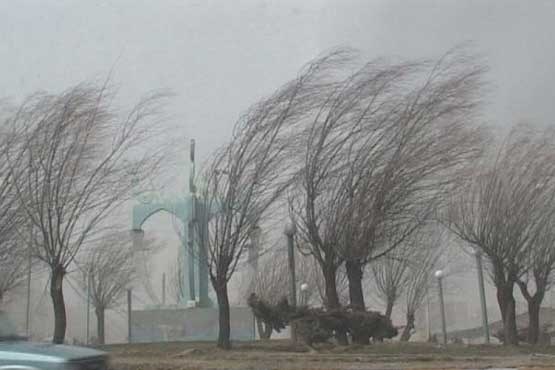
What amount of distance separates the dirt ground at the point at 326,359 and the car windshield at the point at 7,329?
573 centimetres

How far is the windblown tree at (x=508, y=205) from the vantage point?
1324 inches

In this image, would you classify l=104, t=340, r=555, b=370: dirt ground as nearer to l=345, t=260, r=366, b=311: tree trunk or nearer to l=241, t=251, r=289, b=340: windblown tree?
l=345, t=260, r=366, b=311: tree trunk

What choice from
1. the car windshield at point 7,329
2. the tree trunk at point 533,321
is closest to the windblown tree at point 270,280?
the tree trunk at point 533,321

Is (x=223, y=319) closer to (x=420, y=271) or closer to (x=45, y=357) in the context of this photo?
(x=45, y=357)

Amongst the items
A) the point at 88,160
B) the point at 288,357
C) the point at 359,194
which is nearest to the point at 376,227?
the point at 359,194

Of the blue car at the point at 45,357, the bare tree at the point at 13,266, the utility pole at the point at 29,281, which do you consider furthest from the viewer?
the bare tree at the point at 13,266

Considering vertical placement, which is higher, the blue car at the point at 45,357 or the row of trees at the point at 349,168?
the row of trees at the point at 349,168

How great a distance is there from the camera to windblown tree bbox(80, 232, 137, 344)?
49028 millimetres

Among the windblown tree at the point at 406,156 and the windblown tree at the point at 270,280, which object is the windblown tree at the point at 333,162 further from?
the windblown tree at the point at 270,280

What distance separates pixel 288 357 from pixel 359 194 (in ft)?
26.2

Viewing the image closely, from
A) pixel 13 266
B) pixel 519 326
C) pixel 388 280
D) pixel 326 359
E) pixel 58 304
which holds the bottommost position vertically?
pixel 326 359

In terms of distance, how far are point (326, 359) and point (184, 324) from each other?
22.4 m

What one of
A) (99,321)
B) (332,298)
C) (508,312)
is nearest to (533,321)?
(508,312)

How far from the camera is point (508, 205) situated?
3372 centimetres
